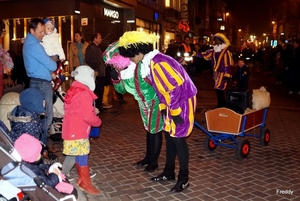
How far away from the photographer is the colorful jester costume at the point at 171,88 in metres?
4.16

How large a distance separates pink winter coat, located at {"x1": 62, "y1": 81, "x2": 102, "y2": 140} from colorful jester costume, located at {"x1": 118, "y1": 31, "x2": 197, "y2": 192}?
770 millimetres

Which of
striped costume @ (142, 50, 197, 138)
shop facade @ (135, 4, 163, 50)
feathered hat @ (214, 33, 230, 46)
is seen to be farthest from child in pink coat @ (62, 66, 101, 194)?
shop facade @ (135, 4, 163, 50)

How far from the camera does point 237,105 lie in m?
6.43

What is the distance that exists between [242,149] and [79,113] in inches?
112

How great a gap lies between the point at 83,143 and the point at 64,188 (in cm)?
115

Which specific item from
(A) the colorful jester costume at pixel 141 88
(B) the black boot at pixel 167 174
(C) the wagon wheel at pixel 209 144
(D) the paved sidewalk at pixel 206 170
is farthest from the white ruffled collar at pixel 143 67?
(C) the wagon wheel at pixel 209 144

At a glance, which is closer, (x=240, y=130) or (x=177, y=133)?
(x=177, y=133)

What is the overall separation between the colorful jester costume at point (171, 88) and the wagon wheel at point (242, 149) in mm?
1465

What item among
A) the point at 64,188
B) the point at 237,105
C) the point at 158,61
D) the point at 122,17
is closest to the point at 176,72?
the point at 158,61

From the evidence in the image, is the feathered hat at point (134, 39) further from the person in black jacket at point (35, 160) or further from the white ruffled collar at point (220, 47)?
the white ruffled collar at point (220, 47)

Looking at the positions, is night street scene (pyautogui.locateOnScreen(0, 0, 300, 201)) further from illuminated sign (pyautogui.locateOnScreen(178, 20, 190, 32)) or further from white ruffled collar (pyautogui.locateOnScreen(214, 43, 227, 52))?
illuminated sign (pyautogui.locateOnScreen(178, 20, 190, 32))

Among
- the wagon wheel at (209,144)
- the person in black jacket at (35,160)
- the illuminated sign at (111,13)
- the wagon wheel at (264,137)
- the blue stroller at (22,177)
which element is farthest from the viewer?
the illuminated sign at (111,13)

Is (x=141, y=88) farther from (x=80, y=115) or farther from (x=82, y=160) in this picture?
(x=82, y=160)

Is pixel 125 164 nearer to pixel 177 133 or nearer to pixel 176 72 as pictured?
pixel 177 133
